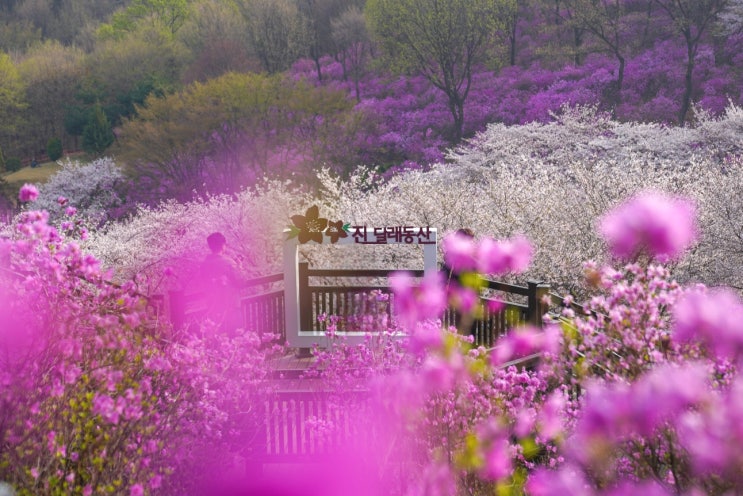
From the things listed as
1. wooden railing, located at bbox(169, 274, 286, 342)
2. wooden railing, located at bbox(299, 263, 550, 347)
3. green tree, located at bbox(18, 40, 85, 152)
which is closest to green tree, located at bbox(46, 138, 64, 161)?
green tree, located at bbox(18, 40, 85, 152)

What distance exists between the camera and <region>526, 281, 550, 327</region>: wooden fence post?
24.6 ft

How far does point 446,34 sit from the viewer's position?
105 feet

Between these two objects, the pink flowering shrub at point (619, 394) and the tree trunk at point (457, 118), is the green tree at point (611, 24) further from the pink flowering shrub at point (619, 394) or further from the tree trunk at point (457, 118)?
the pink flowering shrub at point (619, 394)

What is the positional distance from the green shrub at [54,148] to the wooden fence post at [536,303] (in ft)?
129

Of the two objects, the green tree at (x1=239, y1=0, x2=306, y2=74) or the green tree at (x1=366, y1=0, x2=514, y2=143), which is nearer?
the green tree at (x1=366, y1=0, x2=514, y2=143)

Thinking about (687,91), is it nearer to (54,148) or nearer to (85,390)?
(85,390)

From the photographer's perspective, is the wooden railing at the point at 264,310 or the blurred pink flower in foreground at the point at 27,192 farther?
the wooden railing at the point at 264,310

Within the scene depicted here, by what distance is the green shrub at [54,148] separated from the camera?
136 ft

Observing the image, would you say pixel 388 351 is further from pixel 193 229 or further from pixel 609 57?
pixel 609 57

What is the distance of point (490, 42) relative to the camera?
33469mm

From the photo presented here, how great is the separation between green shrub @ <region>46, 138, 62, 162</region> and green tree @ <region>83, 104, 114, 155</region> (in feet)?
10.7

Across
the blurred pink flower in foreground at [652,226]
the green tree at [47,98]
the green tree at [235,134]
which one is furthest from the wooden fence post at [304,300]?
the green tree at [47,98]

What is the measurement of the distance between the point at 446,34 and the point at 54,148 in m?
23.2

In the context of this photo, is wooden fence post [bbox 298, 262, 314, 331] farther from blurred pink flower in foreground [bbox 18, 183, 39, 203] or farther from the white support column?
blurred pink flower in foreground [bbox 18, 183, 39, 203]
